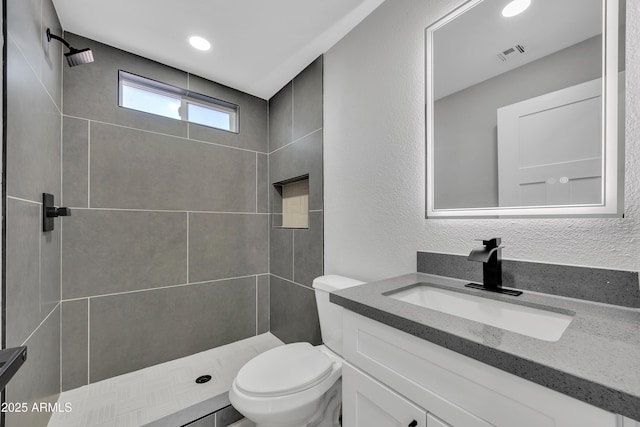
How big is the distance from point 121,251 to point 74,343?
604mm

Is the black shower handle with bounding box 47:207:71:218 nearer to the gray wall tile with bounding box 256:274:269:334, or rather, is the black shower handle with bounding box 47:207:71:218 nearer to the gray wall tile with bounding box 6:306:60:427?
the gray wall tile with bounding box 6:306:60:427

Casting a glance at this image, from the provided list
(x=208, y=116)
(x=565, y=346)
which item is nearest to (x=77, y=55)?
(x=208, y=116)

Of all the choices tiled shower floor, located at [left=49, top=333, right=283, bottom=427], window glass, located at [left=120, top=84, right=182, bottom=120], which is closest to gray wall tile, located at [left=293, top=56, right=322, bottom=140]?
window glass, located at [left=120, top=84, right=182, bottom=120]

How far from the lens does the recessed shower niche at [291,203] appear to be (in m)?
2.18

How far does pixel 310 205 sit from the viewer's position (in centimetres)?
199

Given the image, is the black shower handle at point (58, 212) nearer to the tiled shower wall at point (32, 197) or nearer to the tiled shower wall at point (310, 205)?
the tiled shower wall at point (32, 197)

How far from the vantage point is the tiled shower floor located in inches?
55.4

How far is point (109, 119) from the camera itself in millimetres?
1771

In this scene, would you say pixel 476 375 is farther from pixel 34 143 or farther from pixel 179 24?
pixel 179 24

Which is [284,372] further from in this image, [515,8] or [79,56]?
[79,56]

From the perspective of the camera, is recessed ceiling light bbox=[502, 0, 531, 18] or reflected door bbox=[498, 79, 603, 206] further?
recessed ceiling light bbox=[502, 0, 531, 18]

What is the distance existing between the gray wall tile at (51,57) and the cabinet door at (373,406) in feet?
6.47

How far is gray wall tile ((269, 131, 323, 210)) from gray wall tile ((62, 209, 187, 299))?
878mm

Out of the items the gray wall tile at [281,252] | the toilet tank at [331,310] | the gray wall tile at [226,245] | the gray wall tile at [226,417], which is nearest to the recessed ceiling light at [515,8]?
the toilet tank at [331,310]
